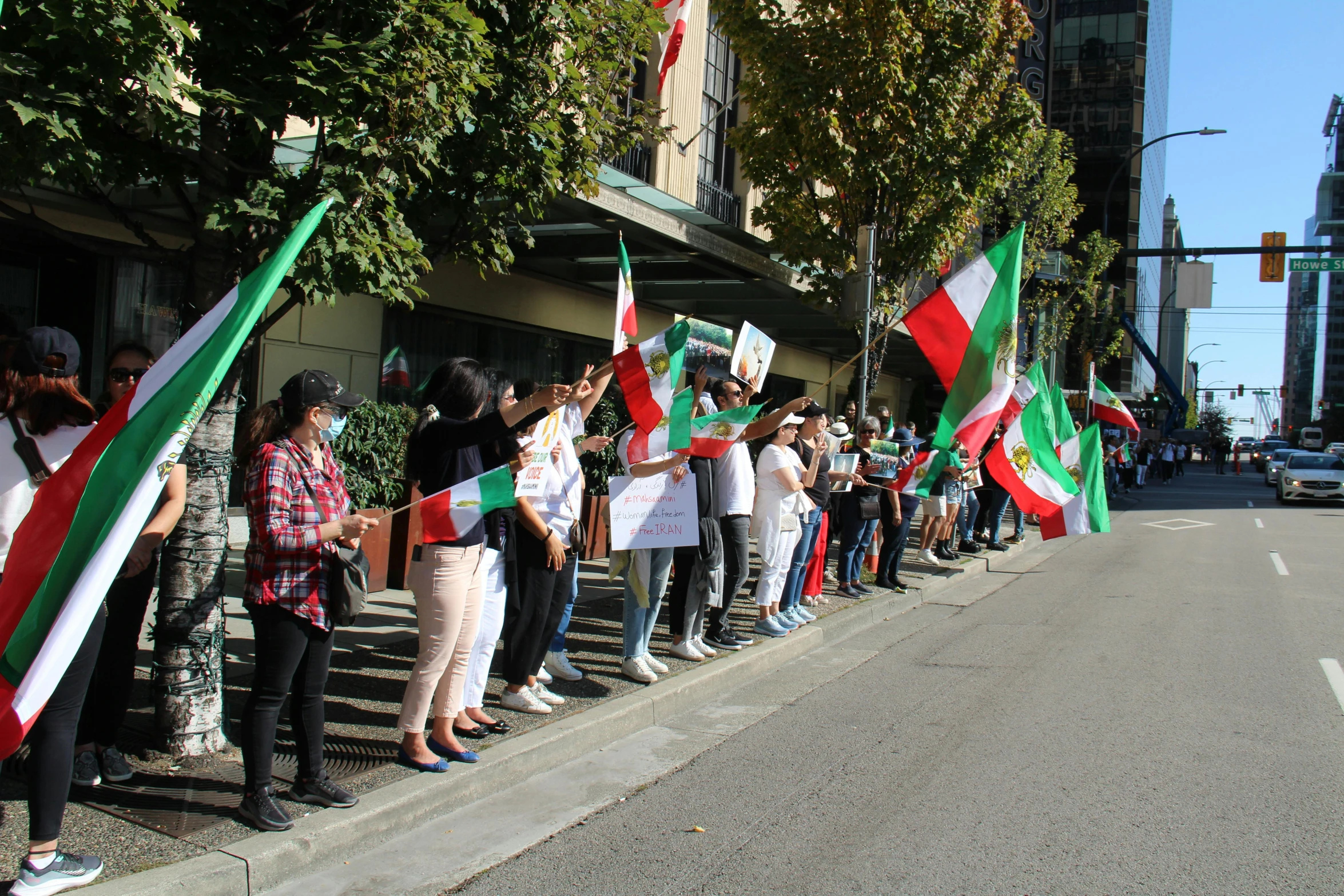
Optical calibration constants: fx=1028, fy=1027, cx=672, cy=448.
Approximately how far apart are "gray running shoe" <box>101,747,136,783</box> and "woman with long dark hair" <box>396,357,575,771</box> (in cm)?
112

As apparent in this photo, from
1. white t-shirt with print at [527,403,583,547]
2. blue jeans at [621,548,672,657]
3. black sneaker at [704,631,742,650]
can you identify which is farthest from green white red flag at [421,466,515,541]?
black sneaker at [704,631,742,650]

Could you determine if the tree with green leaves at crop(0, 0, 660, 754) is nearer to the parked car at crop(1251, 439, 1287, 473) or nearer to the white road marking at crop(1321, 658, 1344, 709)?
the white road marking at crop(1321, 658, 1344, 709)

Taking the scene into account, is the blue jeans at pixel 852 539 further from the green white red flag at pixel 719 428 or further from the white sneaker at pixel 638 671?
the white sneaker at pixel 638 671

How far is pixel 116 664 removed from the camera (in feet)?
14.6

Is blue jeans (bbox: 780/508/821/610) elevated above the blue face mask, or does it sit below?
below

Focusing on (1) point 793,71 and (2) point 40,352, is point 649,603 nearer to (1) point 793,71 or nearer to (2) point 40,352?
(2) point 40,352

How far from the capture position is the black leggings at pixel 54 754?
328 cm

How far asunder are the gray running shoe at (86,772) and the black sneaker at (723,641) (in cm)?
414

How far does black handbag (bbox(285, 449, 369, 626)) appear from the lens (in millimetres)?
3885

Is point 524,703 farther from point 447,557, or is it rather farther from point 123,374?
point 123,374

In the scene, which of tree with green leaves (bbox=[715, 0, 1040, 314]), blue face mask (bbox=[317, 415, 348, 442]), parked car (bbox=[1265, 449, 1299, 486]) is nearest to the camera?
blue face mask (bbox=[317, 415, 348, 442])

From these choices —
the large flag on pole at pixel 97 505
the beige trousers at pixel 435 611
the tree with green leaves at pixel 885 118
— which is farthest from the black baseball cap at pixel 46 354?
the tree with green leaves at pixel 885 118

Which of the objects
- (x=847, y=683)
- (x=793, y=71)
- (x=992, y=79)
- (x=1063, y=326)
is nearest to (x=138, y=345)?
(x=847, y=683)

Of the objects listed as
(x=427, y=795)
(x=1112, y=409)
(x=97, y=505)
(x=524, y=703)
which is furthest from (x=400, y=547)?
(x=1112, y=409)
